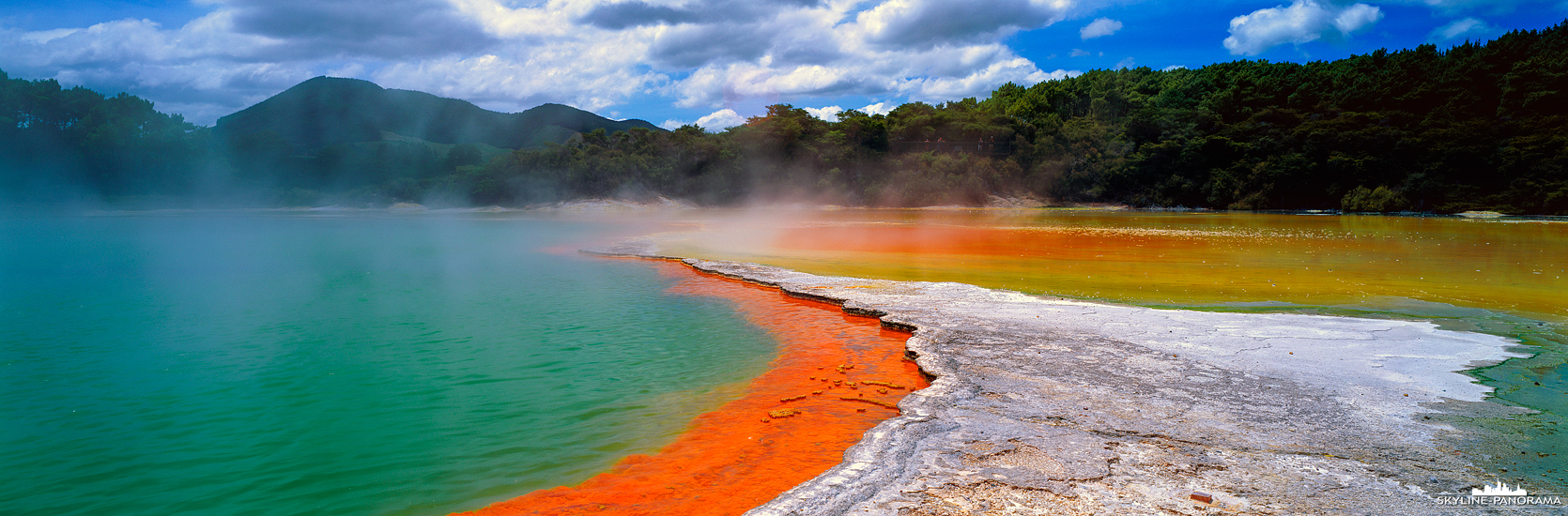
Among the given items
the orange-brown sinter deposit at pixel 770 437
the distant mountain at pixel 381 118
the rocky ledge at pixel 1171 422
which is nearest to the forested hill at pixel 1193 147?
the rocky ledge at pixel 1171 422

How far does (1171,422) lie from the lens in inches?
197

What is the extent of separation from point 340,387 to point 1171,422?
720 cm

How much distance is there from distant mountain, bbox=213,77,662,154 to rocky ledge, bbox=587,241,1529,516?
443ft

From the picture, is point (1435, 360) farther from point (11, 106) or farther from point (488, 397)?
point (11, 106)

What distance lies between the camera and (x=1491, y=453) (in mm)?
4344

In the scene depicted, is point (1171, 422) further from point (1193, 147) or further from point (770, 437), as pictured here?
point (1193, 147)

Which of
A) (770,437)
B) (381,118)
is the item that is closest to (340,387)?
(770,437)

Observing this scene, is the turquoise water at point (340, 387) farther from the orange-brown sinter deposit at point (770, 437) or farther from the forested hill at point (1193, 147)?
the forested hill at point (1193, 147)

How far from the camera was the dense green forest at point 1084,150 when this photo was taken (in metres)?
56.1

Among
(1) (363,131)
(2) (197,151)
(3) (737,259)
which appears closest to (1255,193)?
(3) (737,259)

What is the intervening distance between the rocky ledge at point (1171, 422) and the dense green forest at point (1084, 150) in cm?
6161

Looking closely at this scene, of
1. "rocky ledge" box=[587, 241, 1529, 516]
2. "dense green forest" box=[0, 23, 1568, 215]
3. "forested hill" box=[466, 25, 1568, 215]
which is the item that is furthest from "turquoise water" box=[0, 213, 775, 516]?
"forested hill" box=[466, 25, 1568, 215]

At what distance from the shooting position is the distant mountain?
444 ft

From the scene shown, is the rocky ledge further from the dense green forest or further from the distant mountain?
the distant mountain
